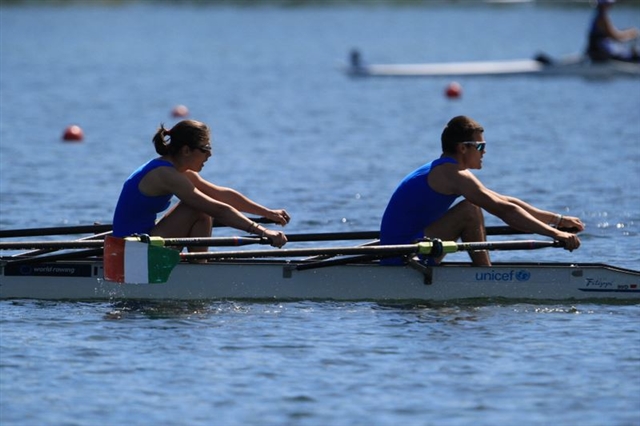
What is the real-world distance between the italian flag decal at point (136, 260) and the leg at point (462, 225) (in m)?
2.15

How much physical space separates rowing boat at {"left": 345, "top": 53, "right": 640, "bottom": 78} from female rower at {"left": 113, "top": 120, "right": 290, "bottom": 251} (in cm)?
2591

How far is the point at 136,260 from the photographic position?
37.9ft

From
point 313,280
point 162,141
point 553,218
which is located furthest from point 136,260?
point 553,218

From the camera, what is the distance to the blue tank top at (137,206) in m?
11.8

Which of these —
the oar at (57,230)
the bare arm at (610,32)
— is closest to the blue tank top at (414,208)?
the oar at (57,230)

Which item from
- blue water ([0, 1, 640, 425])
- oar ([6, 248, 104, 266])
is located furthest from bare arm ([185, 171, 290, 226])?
oar ([6, 248, 104, 266])

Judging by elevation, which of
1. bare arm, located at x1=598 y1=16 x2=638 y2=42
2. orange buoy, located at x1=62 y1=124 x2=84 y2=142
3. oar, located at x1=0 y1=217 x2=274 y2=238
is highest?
bare arm, located at x1=598 y1=16 x2=638 y2=42

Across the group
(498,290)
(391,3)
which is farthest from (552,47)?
(391,3)

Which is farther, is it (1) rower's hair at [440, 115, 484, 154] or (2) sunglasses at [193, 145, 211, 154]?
(2) sunglasses at [193, 145, 211, 154]

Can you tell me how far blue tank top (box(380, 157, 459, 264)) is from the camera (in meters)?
11.8

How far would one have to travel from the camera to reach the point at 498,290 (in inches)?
470

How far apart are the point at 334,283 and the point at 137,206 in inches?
69.1

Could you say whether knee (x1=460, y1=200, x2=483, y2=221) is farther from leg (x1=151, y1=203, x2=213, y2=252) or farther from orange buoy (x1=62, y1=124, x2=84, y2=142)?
orange buoy (x1=62, y1=124, x2=84, y2=142)

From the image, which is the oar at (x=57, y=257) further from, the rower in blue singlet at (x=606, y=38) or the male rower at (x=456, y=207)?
the rower in blue singlet at (x=606, y=38)
